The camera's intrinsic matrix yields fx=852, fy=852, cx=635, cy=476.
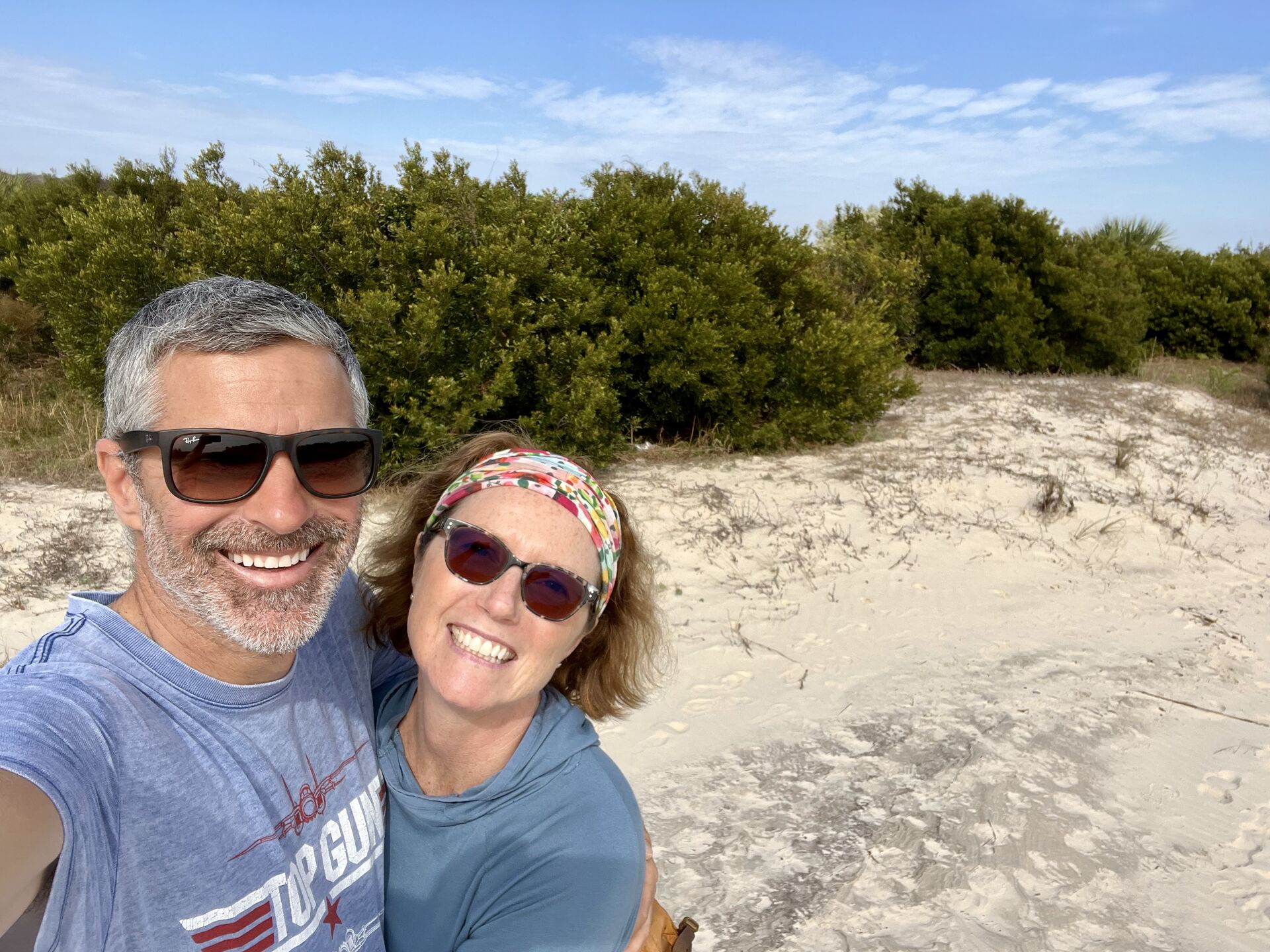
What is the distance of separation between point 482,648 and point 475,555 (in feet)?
0.58

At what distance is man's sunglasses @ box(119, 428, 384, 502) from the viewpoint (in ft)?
4.49

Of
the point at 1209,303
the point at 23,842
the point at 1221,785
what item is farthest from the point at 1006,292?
the point at 23,842

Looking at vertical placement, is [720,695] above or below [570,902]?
below

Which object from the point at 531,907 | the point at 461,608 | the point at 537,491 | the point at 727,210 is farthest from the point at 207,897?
the point at 727,210

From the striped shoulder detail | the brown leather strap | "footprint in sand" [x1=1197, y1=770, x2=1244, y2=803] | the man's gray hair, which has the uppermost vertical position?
the man's gray hair

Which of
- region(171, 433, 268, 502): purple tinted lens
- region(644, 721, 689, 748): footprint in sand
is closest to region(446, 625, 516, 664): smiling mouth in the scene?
region(171, 433, 268, 502): purple tinted lens

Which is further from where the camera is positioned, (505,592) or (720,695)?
(720,695)

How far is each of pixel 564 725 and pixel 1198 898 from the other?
296 cm

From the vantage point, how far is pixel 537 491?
1687 millimetres

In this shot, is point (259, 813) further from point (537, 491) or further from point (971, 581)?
point (971, 581)

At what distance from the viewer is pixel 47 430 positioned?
890 cm

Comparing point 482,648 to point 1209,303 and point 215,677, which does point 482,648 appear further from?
point 1209,303

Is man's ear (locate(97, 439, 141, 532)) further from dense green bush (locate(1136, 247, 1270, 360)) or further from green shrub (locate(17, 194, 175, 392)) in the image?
dense green bush (locate(1136, 247, 1270, 360))

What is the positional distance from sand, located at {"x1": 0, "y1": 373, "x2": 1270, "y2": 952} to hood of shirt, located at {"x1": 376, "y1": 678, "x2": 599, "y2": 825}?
172cm
